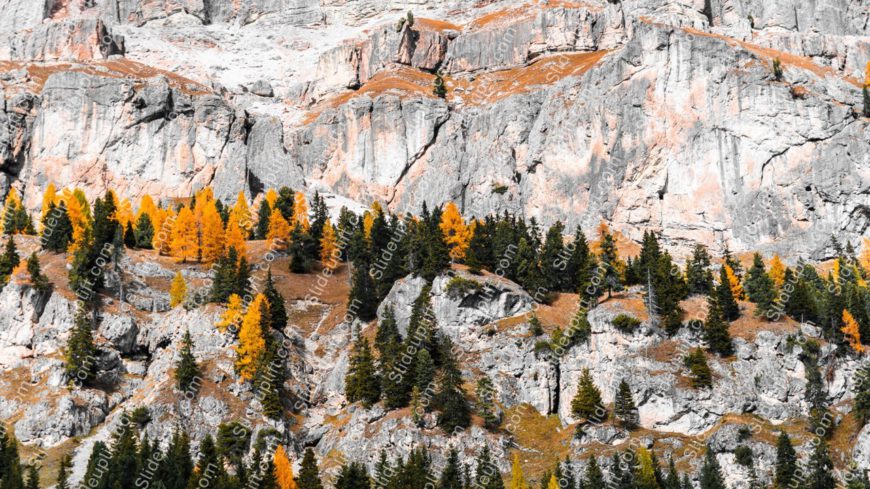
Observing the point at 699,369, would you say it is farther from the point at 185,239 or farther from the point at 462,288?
the point at 185,239

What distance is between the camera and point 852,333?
344 feet

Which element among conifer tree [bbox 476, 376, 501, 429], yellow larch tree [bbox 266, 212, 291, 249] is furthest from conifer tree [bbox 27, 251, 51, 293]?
conifer tree [bbox 476, 376, 501, 429]

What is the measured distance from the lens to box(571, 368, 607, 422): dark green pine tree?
9912cm

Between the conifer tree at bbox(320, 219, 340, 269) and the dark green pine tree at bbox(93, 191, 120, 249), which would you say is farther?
the conifer tree at bbox(320, 219, 340, 269)

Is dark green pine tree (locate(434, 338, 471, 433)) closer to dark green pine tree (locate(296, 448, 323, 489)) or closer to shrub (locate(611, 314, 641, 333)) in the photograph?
dark green pine tree (locate(296, 448, 323, 489))

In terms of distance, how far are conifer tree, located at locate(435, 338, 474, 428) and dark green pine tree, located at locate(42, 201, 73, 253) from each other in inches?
2386

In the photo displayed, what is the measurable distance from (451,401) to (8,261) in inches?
2478

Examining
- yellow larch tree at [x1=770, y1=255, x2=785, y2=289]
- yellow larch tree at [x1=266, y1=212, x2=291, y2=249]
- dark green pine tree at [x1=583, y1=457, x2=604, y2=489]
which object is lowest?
dark green pine tree at [x1=583, y1=457, x2=604, y2=489]

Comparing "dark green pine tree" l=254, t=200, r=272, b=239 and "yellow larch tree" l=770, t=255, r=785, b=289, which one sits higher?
"yellow larch tree" l=770, t=255, r=785, b=289

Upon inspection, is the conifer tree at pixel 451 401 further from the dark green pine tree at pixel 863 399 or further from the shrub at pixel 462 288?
the dark green pine tree at pixel 863 399

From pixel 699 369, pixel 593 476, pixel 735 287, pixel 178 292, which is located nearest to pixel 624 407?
pixel 699 369

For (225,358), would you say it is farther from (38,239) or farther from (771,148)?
(771,148)

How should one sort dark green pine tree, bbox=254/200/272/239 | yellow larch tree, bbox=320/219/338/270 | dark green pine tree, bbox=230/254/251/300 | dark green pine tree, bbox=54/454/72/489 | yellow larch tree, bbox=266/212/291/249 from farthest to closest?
dark green pine tree, bbox=254/200/272/239 → yellow larch tree, bbox=266/212/291/249 → yellow larch tree, bbox=320/219/338/270 → dark green pine tree, bbox=230/254/251/300 → dark green pine tree, bbox=54/454/72/489

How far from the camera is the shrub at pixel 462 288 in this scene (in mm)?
114500
